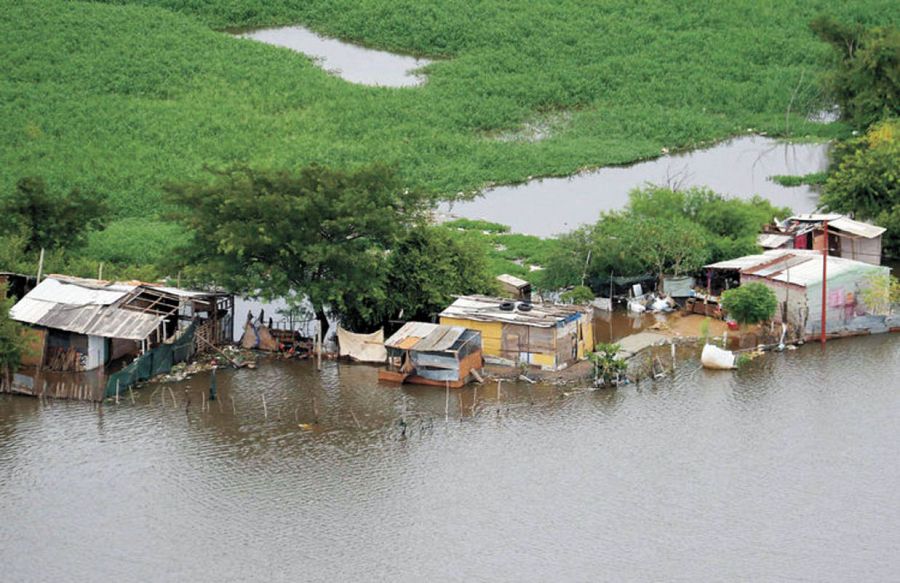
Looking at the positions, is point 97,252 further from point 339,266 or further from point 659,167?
point 659,167

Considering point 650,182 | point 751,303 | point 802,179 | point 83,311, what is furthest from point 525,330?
point 802,179

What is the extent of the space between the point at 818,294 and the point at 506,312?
8.13 m

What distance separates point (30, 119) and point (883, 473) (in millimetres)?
37570

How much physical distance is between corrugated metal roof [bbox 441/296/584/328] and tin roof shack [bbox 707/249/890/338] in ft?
17.8

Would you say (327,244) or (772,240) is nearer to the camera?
(327,244)

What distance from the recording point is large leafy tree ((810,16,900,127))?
55125mm

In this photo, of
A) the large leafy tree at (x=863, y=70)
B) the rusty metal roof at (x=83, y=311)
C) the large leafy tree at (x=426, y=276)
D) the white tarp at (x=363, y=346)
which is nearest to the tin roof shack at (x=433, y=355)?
the white tarp at (x=363, y=346)

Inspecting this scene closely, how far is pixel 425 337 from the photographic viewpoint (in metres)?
34.5

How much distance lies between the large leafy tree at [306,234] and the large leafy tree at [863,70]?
25.2m

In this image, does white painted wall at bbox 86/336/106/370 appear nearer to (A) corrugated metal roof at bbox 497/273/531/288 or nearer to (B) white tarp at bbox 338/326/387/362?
(B) white tarp at bbox 338/326/387/362

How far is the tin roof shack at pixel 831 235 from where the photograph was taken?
42.8 m

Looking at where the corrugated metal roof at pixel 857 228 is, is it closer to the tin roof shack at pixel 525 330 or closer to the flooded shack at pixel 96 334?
the tin roof shack at pixel 525 330

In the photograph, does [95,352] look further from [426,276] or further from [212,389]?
[426,276]

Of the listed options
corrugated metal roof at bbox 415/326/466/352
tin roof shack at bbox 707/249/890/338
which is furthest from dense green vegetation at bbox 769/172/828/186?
corrugated metal roof at bbox 415/326/466/352
